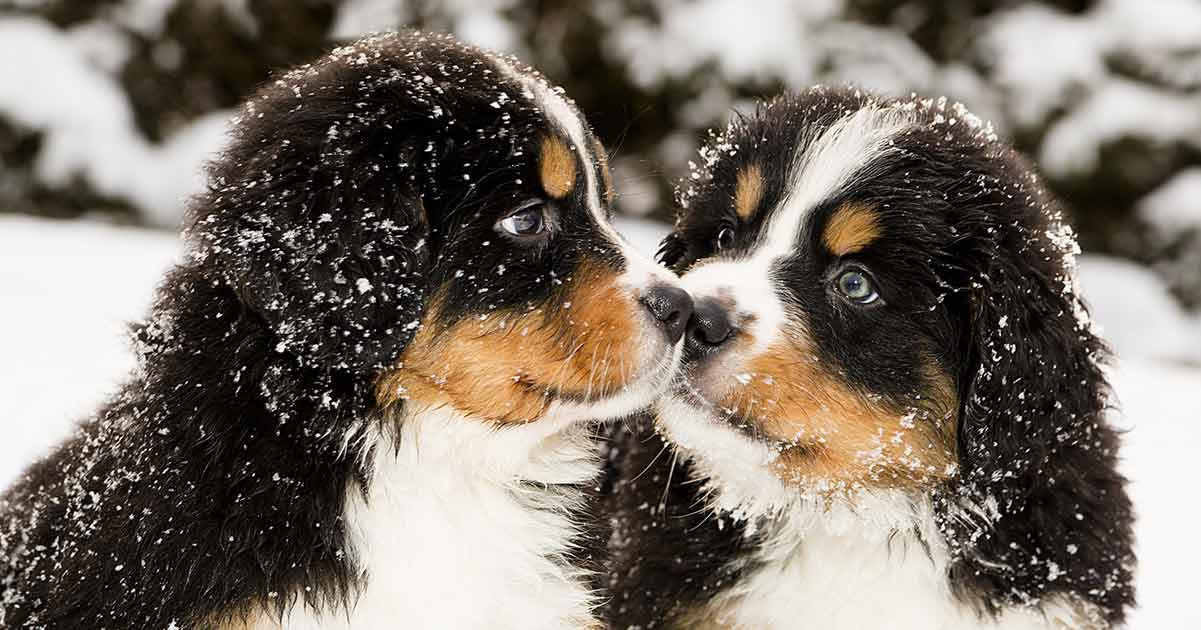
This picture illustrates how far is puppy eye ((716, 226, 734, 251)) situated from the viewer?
3.56 m

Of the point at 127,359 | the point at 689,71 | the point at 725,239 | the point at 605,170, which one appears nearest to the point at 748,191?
the point at 725,239

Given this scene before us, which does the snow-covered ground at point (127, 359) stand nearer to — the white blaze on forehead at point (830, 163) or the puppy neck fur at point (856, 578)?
the puppy neck fur at point (856, 578)

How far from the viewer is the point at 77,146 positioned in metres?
8.85

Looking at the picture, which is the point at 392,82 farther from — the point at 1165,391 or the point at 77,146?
the point at 77,146

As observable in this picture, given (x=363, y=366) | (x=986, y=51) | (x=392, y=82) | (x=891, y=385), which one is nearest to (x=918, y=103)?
(x=891, y=385)

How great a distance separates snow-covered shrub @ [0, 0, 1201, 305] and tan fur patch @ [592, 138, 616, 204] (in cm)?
516

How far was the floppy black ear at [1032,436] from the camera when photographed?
10.1 ft

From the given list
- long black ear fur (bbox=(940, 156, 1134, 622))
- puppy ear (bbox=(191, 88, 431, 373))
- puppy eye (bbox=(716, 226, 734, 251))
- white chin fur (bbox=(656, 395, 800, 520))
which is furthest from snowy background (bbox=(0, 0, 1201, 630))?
puppy ear (bbox=(191, 88, 431, 373))

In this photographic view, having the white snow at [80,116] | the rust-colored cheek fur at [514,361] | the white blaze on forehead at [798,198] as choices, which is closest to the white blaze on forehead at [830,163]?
the white blaze on forehead at [798,198]

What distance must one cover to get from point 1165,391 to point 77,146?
6963 millimetres

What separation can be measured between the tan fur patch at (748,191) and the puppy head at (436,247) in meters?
0.47

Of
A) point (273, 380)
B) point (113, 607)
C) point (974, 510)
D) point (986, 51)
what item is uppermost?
point (986, 51)

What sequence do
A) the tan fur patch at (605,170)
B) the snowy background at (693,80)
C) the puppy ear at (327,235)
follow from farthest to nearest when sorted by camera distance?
the snowy background at (693,80) → the tan fur patch at (605,170) → the puppy ear at (327,235)

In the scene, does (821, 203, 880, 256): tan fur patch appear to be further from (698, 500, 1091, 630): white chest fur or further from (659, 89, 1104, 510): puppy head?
(698, 500, 1091, 630): white chest fur
